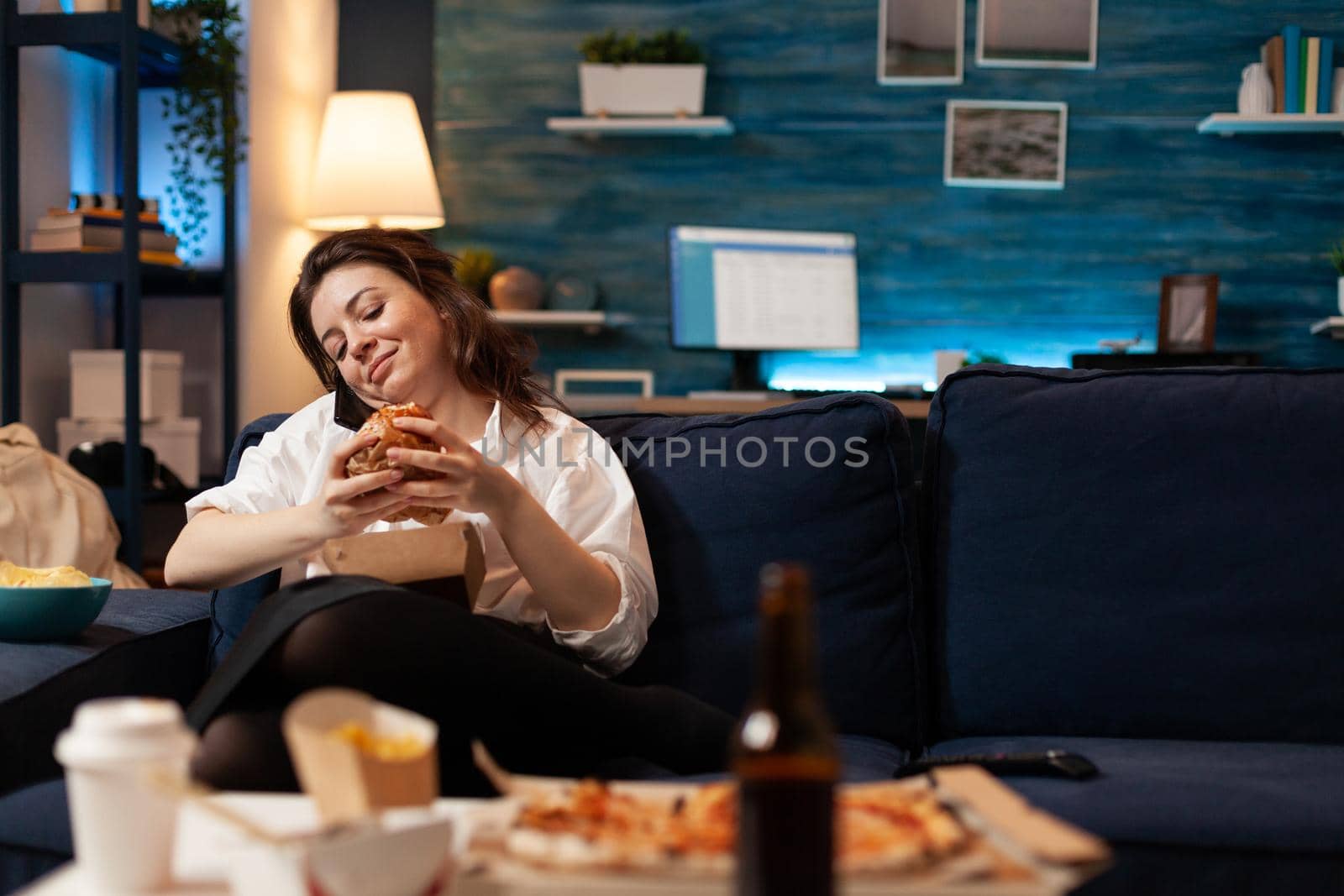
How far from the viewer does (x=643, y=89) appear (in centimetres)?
412

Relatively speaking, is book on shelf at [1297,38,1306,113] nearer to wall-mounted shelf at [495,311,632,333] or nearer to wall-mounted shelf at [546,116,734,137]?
wall-mounted shelf at [546,116,734,137]

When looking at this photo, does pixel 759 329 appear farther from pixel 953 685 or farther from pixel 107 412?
pixel 953 685

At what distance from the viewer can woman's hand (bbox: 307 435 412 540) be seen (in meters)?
1.36

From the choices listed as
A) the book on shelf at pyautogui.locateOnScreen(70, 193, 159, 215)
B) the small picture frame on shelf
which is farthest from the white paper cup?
the small picture frame on shelf

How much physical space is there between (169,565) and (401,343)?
0.41 m

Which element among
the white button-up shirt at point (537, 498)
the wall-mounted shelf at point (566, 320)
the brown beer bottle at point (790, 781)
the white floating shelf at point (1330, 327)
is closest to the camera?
the brown beer bottle at point (790, 781)

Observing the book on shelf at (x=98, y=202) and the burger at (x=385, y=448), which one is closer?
the burger at (x=385, y=448)

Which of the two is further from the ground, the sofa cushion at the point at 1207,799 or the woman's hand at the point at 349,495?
Answer: the woman's hand at the point at 349,495

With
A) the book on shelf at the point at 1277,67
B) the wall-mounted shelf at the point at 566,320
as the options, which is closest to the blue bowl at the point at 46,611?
the wall-mounted shelf at the point at 566,320

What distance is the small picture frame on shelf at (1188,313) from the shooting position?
13.0ft

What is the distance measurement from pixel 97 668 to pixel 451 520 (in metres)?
0.45

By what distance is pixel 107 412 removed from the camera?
11.0 ft

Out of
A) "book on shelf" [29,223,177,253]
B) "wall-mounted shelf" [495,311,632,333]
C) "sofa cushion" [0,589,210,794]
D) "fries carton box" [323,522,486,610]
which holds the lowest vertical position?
"sofa cushion" [0,589,210,794]

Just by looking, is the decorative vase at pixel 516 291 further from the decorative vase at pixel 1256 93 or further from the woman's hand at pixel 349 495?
the woman's hand at pixel 349 495
